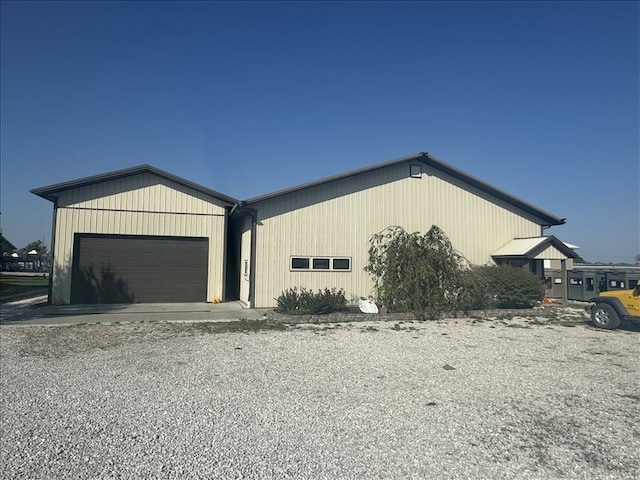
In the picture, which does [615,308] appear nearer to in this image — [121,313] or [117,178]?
[121,313]

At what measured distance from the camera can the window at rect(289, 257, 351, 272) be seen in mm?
16047

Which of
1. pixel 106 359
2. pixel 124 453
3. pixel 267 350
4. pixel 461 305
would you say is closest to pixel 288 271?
pixel 461 305

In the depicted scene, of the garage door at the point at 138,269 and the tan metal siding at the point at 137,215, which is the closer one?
the tan metal siding at the point at 137,215

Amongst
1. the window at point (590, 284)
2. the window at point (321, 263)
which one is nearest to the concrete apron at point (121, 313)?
the window at point (321, 263)

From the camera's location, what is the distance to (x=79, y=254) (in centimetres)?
1655

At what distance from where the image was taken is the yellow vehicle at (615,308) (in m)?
11.0

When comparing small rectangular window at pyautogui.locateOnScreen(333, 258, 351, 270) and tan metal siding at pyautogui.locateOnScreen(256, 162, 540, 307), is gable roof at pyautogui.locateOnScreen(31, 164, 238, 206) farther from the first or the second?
small rectangular window at pyautogui.locateOnScreen(333, 258, 351, 270)

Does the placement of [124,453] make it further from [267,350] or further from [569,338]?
[569,338]

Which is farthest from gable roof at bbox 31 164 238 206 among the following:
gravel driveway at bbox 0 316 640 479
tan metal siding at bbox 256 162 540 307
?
gravel driveway at bbox 0 316 640 479

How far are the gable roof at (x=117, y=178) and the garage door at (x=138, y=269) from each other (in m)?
1.86

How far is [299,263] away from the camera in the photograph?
52.7 feet

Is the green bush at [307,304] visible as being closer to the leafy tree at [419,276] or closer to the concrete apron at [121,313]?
the concrete apron at [121,313]

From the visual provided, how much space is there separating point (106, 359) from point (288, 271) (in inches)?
343

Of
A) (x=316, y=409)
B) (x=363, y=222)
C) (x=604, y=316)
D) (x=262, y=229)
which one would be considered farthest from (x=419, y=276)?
(x=316, y=409)
